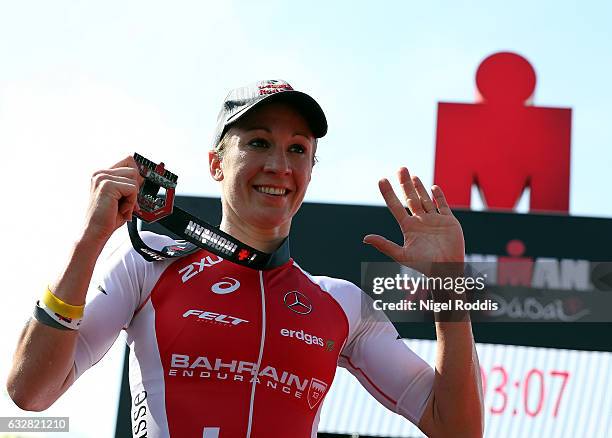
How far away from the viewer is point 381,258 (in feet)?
44.9

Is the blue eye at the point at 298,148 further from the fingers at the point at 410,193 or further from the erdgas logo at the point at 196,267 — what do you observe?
the erdgas logo at the point at 196,267

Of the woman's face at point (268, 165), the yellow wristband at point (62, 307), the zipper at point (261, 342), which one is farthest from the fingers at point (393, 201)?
the yellow wristband at point (62, 307)

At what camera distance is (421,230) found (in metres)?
3.29

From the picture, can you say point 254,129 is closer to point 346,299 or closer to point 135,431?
point 346,299

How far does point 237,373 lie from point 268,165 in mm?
797

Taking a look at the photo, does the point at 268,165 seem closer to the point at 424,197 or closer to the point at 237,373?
the point at 424,197

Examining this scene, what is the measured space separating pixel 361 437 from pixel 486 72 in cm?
707

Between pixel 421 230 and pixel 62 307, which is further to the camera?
pixel 421 230

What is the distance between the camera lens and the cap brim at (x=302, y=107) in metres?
3.37

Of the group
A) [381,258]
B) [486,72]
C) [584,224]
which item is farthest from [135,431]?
[486,72]

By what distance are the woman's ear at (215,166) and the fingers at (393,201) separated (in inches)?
27.0

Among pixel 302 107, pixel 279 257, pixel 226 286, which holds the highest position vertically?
pixel 302 107

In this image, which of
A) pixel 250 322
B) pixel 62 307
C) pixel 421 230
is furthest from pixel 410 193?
pixel 62 307

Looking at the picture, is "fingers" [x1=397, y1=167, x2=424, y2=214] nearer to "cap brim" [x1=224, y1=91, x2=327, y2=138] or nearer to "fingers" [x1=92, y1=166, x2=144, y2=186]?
→ "cap brim" [x1=224, y1=91, x2=327, y2=138]
